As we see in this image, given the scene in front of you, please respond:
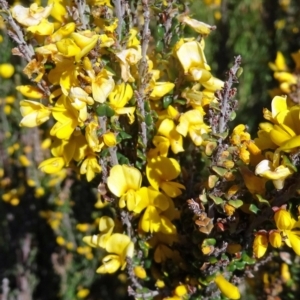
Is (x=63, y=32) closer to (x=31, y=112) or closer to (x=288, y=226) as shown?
(x=31, y=112)

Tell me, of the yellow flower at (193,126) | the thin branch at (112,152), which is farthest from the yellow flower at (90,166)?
the yellow flower at (193,126)

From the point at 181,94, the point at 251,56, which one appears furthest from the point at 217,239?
the point at 251,56

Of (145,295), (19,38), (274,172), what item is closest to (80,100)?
(19,38)

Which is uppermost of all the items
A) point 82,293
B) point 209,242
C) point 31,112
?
point 31,112

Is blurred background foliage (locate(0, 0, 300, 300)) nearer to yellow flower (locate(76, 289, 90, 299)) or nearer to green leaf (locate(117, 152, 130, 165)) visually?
yellow flower (locate(76, 289, 90, 299))

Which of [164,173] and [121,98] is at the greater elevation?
[121,98]

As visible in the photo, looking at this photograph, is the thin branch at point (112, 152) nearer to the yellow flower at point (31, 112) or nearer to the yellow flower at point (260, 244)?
the yellow flower at point (31, 112)

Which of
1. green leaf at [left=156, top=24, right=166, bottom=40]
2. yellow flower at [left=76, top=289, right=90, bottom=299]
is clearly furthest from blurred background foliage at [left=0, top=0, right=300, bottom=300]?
green leaf at [left=156, top=24, right=166, bottom=40]
